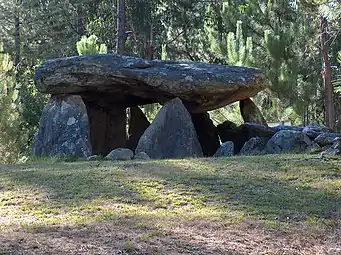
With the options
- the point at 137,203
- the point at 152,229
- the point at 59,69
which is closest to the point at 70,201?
the point at 137,203

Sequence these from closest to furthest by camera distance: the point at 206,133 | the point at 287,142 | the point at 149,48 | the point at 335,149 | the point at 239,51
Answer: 1. the point at 335,149
2. the point at 287,142
3. the point at 206,133
4. the point at 239,51
5. the point at 149,48

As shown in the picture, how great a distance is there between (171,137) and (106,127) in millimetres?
2744

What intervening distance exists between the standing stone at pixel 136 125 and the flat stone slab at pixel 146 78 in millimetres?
1707

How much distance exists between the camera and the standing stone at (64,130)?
8.65 meters

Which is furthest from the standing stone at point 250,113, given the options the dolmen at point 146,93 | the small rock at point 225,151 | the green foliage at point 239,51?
the small rock at point 225,151

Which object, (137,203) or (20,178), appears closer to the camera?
(137,203)

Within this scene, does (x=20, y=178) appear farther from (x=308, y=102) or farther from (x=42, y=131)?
(x=308, y=102)

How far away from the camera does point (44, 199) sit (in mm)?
4652

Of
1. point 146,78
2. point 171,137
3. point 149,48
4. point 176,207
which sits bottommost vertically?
point 176,207

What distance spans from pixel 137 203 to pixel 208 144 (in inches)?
246

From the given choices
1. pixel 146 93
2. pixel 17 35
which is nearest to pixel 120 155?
pixel 146 93

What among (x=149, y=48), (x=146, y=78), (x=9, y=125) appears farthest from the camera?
(x=149, y=48)

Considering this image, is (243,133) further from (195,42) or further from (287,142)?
(195,42)

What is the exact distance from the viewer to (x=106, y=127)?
36.2 ft
